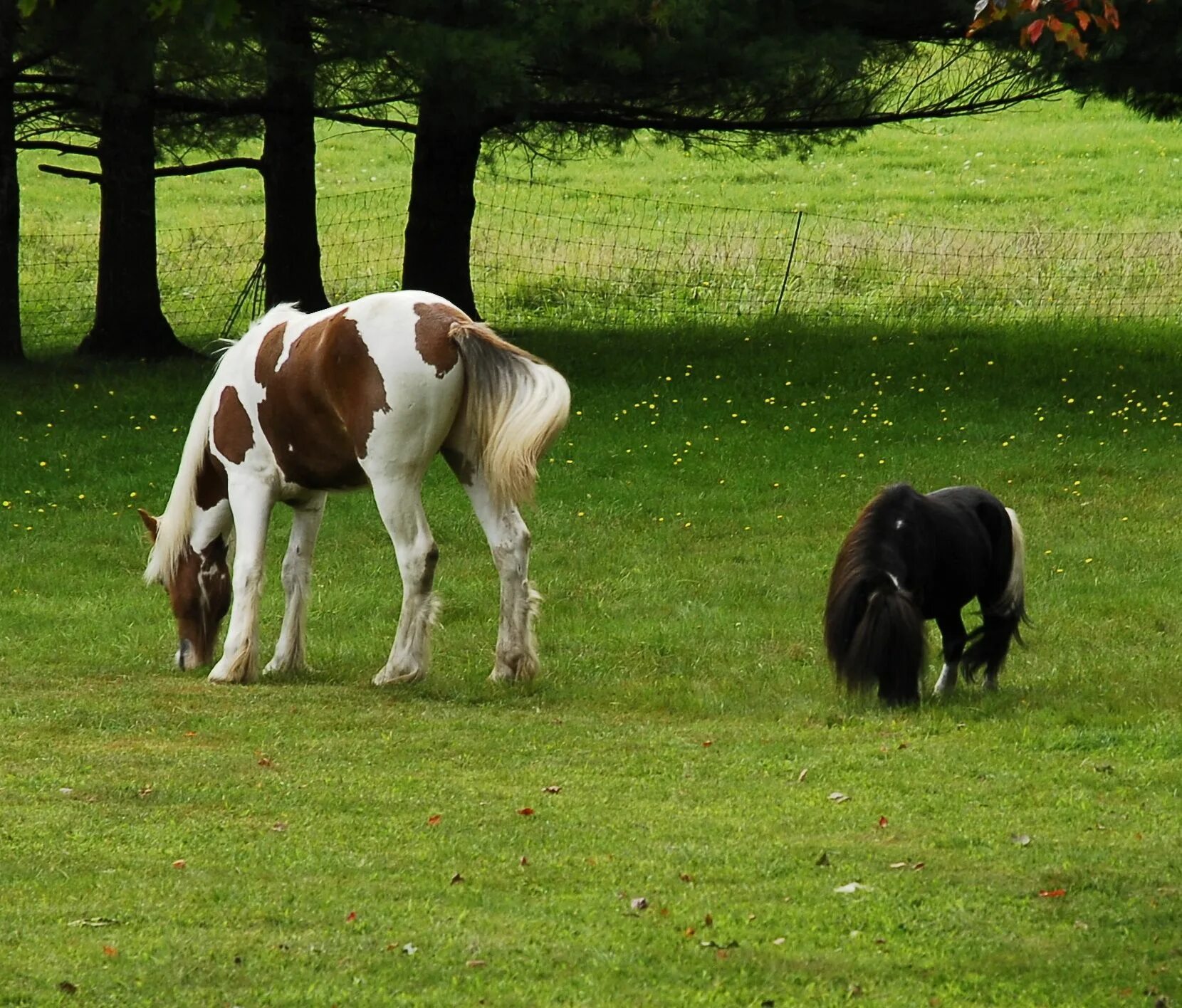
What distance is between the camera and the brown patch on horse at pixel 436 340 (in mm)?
8906

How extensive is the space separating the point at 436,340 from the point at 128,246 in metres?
11.9

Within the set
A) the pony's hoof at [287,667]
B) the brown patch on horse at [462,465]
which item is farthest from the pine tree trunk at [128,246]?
the brown patch on horse at [462,465]

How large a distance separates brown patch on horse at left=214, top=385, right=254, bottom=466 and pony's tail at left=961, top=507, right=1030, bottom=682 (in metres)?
3.90

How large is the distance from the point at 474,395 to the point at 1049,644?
3567 mm

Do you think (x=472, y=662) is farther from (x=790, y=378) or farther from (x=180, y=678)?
(x=790, y=378)

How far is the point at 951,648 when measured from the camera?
8.79 metres

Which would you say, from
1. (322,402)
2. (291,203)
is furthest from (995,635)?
(291,203)

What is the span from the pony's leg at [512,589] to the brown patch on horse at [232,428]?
1326mm

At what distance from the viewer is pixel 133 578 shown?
12.5 meters

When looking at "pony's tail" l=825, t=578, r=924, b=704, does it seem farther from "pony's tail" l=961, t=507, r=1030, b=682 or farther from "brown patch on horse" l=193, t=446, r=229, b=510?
"brown patch on horse" l=193, t=446, r=229, b=510

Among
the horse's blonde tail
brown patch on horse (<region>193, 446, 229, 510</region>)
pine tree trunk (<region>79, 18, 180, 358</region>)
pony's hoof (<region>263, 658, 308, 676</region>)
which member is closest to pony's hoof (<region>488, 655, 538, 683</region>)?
pony's hoof (<region>263, 658, 308, 676</region>)

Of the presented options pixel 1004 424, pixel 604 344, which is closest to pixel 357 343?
pixel 1004 424

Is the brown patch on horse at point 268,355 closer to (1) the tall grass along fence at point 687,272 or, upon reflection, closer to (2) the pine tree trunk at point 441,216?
(2) the pine tree trunk at point 441,216

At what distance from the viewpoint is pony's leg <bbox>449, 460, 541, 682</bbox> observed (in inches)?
361
